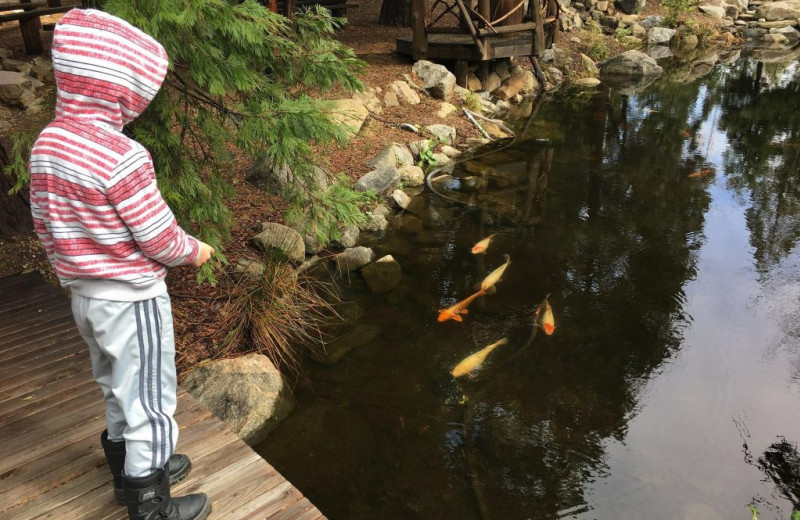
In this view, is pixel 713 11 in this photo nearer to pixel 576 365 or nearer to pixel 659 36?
pixel 659 36

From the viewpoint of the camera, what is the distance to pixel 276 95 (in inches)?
163

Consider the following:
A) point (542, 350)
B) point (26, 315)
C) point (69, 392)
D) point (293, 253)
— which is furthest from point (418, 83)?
point (69, 392)

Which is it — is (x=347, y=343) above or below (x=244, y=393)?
below

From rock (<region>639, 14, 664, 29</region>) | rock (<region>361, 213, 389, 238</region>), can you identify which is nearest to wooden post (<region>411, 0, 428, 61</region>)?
rock (<region>361, 213, 389, 238</region>)

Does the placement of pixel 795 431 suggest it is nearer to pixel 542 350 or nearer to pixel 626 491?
pixel 626 491

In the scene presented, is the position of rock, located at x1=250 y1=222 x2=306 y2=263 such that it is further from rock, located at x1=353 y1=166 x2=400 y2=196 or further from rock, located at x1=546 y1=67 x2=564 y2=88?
rock, located at x1=546 y1=67 x2=564 y2=88

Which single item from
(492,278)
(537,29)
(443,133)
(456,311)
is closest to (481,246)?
(492,278)

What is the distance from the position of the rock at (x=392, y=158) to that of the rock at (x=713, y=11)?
18.8 m

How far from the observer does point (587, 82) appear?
566 inches

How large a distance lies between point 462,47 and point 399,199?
5122mm

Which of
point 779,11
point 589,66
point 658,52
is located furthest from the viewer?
point 779,11

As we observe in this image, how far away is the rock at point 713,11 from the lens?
2208 cm

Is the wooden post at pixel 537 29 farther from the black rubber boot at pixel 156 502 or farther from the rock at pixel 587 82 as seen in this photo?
the black rubber boot at pixel 156 502

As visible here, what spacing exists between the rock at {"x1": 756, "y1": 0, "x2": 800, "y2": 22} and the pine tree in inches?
956
